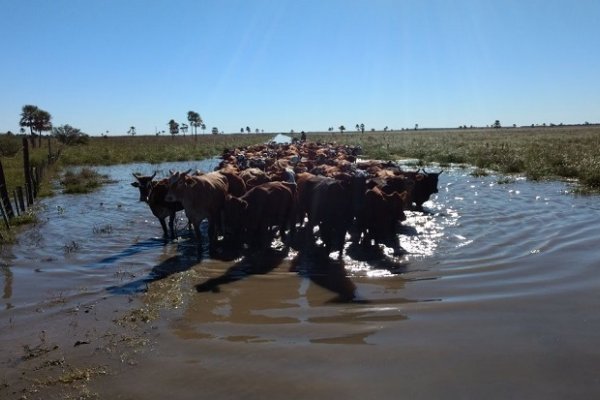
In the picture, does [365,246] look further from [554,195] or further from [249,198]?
[554,195]

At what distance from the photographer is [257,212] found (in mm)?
10297

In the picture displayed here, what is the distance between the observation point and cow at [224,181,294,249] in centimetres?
1022

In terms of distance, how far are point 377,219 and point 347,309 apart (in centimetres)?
403

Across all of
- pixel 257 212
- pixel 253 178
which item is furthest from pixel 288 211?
pixel 253 178

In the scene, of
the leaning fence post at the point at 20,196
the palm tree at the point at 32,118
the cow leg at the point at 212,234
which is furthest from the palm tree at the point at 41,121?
the cow leg at the point at 212,234

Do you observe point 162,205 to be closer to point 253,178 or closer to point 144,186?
point 144,186

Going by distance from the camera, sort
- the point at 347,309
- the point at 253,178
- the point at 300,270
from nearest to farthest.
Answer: the point at 347,309, the point at 300,270, the point at 253,178

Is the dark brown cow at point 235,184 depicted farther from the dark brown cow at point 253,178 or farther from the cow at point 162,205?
the cow at point 162,205

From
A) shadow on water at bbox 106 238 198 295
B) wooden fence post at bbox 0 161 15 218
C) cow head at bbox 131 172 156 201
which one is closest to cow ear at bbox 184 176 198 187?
shadow on water at bbox 106 238 198 295

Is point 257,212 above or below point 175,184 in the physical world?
below

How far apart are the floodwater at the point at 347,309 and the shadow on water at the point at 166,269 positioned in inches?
1.4

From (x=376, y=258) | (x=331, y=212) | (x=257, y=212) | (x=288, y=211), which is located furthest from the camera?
(x=288, y=211)

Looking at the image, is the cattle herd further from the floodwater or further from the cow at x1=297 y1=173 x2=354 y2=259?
the floodwater

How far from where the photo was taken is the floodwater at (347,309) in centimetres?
455
